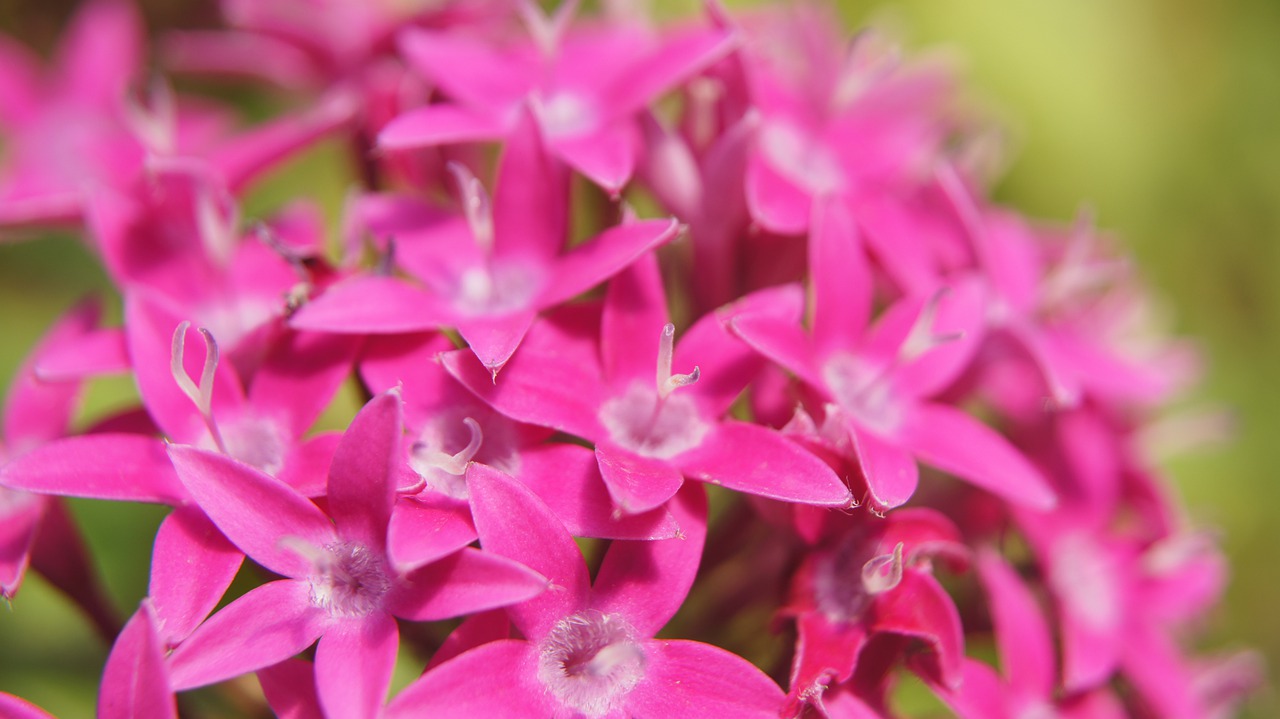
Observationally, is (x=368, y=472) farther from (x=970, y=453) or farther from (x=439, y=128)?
(x=970, y=453)

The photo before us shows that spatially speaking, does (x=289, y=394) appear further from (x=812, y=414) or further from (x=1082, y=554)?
(x=1082, y=554)

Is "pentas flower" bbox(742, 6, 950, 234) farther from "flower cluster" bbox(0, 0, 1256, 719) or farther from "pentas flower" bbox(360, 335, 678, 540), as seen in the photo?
"pentas flower" bbox(360, 335, 678, 540)

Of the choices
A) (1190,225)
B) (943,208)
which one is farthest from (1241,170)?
(943,208)

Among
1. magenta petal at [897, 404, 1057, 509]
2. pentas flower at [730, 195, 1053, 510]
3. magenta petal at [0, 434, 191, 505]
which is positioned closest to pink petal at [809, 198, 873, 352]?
pentas flower at [730, 195, 1053, 510]

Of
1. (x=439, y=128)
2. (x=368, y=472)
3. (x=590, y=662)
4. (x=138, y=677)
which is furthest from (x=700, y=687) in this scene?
(x=439, y=128)

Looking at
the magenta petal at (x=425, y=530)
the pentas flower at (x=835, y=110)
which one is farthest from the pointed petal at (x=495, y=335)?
the pentas flower at (x=835, y=110)
